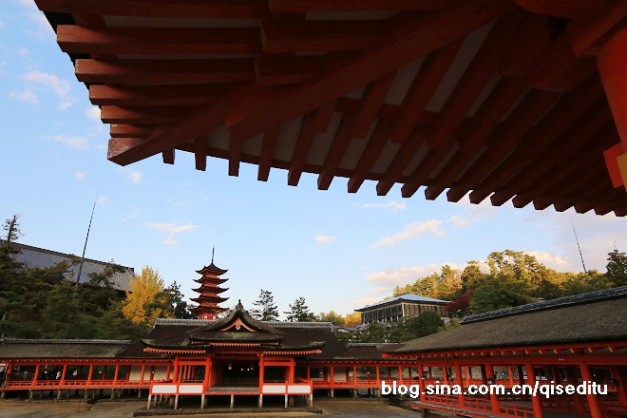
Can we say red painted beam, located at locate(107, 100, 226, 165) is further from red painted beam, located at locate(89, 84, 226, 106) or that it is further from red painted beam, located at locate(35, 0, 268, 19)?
red painted beam, located at locate(35, 0, 268, 19)

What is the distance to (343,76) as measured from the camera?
1.65 metres

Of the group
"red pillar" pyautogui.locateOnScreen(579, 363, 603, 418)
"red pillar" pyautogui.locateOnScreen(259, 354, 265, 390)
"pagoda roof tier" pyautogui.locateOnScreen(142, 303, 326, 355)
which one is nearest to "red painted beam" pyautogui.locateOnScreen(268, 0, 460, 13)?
"red pillar" pyautogui.locateOnScreen(579, 363, 603, 418)

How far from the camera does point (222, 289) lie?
42.1 metres

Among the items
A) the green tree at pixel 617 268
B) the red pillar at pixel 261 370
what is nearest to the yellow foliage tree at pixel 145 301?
the red pillar at pixel 261 370

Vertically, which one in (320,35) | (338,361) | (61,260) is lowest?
(338,361)

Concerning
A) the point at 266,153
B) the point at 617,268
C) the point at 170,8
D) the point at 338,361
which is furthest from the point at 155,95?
the point at 617,268

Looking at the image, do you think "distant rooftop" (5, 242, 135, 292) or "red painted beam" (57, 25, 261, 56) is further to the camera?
"distant rooftop" (5, 242, 135, 292)

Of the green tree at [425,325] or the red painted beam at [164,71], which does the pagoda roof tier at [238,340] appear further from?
the green tree at [425,325]

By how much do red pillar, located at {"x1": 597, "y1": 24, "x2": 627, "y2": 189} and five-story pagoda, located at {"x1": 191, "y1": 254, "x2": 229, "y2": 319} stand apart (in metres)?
42.5

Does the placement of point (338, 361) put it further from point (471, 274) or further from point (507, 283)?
point (471, 274)

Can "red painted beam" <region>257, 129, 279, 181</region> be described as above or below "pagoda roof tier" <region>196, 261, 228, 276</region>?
below

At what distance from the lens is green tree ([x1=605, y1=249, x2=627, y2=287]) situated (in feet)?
120

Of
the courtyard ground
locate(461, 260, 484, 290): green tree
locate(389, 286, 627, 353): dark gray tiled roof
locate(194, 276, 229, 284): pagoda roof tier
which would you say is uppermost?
locate(461, 260, 484, 290): green tree

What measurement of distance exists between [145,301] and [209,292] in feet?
21.5
